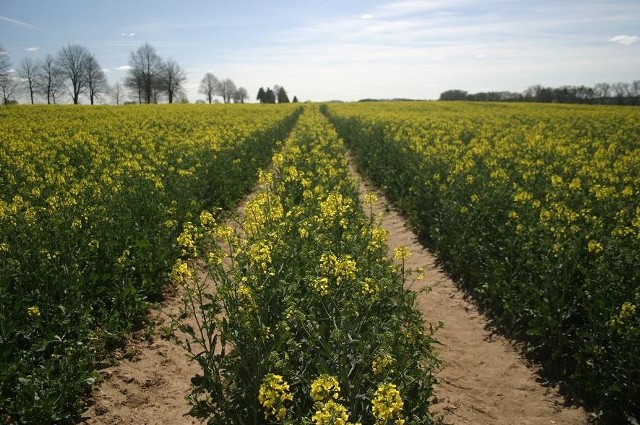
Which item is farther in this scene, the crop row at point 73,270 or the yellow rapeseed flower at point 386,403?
the crop row at point 73,270

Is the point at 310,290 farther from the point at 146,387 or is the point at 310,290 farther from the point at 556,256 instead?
the point at 556,256

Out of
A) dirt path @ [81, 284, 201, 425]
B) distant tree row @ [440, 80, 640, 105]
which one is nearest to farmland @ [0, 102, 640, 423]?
dirt path @ [81, 284, 201, 425]

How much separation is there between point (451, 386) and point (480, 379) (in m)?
0.45

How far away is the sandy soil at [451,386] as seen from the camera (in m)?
4.75

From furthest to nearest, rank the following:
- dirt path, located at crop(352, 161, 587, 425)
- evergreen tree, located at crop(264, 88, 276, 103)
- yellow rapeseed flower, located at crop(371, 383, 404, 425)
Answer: evergreen tree, located at crop(264, 88, 276, 103) → dirt path, located at crop(352, 161, 587, 425) → yellow rapeseed flower, located at crop(371, 383, 404, 425)

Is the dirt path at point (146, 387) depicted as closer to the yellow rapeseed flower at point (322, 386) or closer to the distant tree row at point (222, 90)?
the yellow rapeseed flower at point (322, 386)

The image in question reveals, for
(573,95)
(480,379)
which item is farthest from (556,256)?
(573,95)

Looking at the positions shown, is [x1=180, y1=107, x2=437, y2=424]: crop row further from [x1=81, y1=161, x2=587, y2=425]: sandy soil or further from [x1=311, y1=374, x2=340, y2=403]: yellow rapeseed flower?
[x1=81, y1=161, x2=587, y2=425]: sandy soil

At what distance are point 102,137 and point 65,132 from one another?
2092 millimetres

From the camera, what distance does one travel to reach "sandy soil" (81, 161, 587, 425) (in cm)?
475

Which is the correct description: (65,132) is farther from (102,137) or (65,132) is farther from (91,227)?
(91,227)

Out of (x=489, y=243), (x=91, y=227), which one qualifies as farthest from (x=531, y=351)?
(x=91, y=227)

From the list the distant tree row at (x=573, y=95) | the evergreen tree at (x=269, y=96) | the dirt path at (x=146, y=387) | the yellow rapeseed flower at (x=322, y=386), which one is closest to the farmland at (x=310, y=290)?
the yellow rapeseed flower at (x=322, y=386)

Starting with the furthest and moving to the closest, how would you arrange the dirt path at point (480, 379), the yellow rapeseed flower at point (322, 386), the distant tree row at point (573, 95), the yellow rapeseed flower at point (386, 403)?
1. the distant tree row at point (573, 95)
2. the dirt path at point (480, 379)
3. the yellow rapeseed flower at point (322, 386)
4. the yellow rapeseed flower at point (386, 403)
